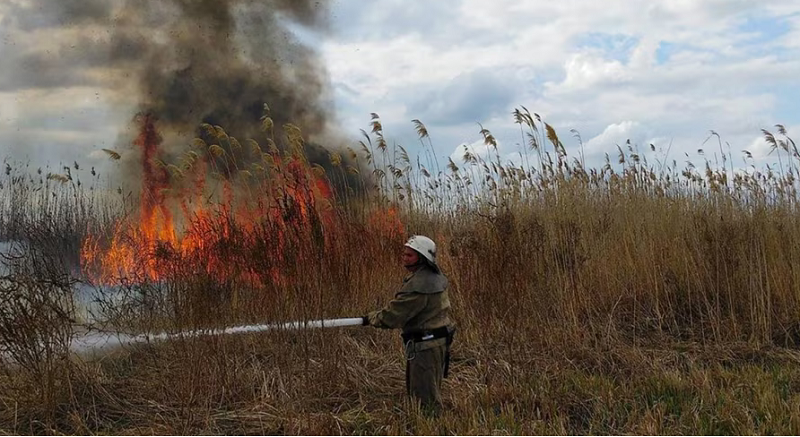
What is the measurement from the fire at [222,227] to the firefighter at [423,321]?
997 mm

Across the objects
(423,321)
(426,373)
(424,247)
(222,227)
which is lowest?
(426,373)

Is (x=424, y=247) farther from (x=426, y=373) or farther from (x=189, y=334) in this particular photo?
(x=189, y=334)

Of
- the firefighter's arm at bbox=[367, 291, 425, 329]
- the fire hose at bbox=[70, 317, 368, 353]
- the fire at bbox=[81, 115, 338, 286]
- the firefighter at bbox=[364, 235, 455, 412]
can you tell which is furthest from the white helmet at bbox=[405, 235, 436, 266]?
the fire at bbox=[81, 115, 338, 286]

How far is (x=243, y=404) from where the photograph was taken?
5.13m

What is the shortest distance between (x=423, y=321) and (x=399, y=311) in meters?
0.21

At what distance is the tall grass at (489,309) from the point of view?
480cm

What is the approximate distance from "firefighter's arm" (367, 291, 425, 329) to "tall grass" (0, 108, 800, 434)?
2.12 ft

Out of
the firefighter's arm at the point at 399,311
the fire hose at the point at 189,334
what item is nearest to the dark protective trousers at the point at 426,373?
the firefighter's arm at the point at 399,311

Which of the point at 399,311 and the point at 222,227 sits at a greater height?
the point at 222,227

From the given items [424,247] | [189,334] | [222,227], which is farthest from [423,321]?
[222,227]

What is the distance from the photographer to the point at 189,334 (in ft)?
16.7

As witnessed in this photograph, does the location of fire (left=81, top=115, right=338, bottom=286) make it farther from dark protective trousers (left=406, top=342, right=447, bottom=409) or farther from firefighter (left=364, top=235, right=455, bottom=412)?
dark protective trousers (left=406, top=342, right=447, bottom=409)

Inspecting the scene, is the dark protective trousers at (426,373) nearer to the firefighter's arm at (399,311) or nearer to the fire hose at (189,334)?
the firefighter's arm at (399,311)

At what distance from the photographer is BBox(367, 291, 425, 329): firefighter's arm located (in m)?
4.65
